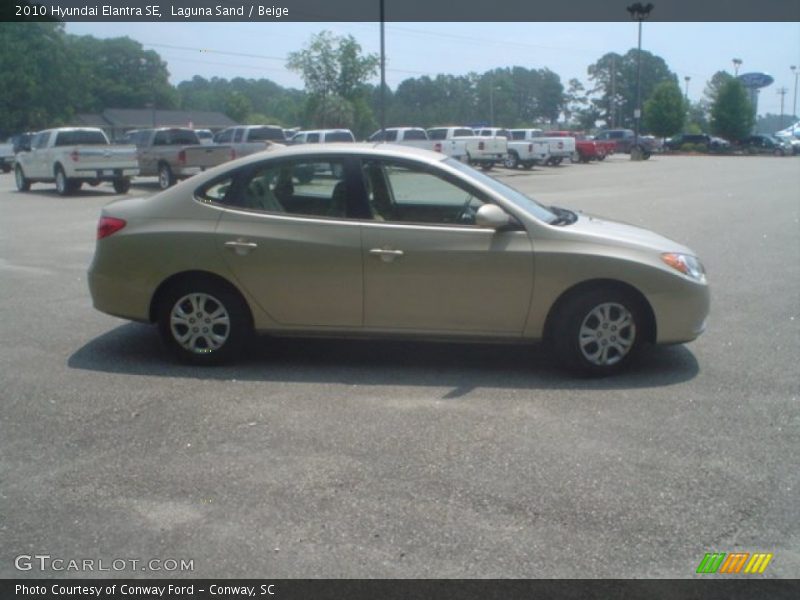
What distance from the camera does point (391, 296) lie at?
6516 millimetres

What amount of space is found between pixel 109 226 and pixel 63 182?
62.8ft

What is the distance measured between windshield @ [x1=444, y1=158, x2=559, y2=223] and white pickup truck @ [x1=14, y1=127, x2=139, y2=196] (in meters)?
19.0

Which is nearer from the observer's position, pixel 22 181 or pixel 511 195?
pixel 511 195

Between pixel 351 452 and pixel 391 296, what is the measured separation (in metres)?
1.73

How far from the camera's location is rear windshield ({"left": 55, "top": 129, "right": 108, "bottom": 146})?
24922 millimetres

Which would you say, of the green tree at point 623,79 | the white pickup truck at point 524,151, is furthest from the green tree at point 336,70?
the green tree at point 623,79

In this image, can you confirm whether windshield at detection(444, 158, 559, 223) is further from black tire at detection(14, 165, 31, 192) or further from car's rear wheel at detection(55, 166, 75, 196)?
black tire at detection(14, 165, 31, 192)

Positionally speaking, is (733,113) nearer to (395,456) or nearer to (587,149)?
(587,149)

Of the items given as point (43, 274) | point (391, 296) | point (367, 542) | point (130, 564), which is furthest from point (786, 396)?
point (43, 274)

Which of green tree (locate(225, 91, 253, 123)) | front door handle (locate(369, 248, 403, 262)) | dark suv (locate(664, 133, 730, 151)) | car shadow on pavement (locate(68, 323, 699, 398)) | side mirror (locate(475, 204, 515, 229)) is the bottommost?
car shadow on pavement (locate(68, 323, 699, 398))

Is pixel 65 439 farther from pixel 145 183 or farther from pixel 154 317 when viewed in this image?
pixel 145 183

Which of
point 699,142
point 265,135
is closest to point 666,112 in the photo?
point 699,142

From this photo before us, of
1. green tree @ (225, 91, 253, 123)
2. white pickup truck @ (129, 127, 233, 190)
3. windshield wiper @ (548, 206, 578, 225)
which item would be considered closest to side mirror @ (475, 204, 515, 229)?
windshield wiper @ (548, 206, 578, 225)

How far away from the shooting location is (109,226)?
6.86 m
